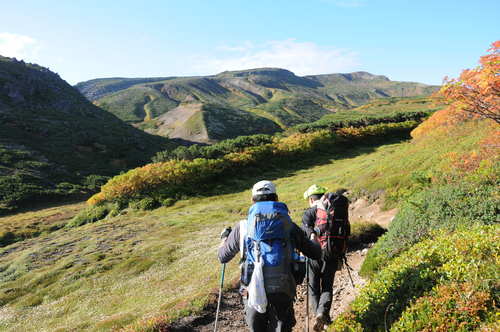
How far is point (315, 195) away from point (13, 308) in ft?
57.5

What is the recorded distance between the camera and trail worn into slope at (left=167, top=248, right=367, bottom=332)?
26.6 ft

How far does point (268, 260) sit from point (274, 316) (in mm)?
941

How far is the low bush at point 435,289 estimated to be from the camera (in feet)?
14.1

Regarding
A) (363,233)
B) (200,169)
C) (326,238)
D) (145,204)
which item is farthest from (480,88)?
(200,169)

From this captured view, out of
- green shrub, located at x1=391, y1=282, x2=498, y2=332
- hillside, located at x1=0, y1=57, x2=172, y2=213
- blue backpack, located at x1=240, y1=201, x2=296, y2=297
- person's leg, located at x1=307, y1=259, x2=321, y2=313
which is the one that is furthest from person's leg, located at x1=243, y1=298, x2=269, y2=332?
hillside, located at x1=0, y1=57, x2=172, y2=213

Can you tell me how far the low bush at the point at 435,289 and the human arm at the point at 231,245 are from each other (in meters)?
2.23

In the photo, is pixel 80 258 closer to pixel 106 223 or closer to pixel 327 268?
pixel 106 223

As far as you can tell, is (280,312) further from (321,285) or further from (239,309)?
(239,309)

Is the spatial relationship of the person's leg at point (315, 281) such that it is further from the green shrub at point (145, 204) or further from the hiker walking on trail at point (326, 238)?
the green shrub at point (145, 204)

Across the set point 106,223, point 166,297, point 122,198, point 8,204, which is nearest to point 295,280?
point 166,297

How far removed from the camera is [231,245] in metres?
4.98

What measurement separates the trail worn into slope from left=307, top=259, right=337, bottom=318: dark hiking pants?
1.00 metres

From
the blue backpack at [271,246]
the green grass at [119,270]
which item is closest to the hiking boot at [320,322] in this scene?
the blue backpack at [271,246]

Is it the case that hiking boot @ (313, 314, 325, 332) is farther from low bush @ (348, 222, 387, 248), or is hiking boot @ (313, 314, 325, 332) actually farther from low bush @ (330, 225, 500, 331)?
low bush @ (348, 222, 387, 248)
